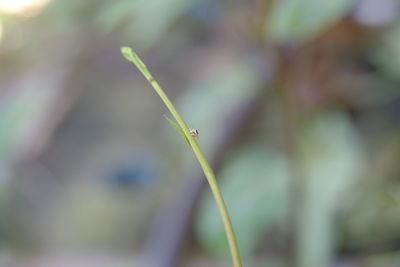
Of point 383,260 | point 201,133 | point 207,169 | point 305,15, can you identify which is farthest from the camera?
point 201,133

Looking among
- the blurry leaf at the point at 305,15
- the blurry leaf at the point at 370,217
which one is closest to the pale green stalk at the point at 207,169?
the blurry leaf at the point at 305,15

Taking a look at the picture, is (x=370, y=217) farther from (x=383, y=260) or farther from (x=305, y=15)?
(x=305, y=15)

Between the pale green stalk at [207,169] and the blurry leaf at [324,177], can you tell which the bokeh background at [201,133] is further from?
the pale green stalk at [207,169]

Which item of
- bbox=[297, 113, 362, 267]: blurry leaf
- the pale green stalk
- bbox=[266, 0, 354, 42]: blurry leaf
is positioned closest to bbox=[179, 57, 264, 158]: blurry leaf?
bbox=[297, 113, 362, 267]: blurry leaf

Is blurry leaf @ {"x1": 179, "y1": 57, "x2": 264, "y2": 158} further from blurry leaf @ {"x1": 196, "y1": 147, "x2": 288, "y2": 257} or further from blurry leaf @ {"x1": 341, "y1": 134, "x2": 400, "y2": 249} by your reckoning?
blurry leaf @ {"x1": 341, "y1": 134, "x2": 400, "y2": 249}

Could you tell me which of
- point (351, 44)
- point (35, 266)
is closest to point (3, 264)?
point (35, 266)


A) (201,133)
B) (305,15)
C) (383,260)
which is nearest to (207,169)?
(305,15)

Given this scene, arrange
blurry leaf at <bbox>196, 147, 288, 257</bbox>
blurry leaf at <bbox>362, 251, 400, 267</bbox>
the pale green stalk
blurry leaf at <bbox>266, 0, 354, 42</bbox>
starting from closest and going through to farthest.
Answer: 1. the pale green stalk
2. blurry leaf at <bbox>266, 0, 354, 42</bbox>
3. blurry leaf at <bbox>362, 251, 400, 267</bbox>
4. blurry leaf at <bbox>196, 147, 288, 257</bbox>
